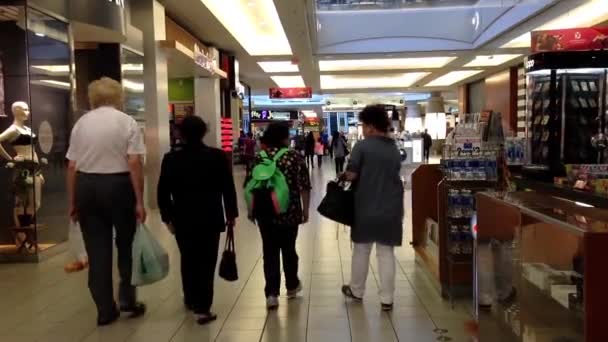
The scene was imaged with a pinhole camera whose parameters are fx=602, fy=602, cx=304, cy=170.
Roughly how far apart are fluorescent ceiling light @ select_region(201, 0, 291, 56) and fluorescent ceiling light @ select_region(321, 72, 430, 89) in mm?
5854

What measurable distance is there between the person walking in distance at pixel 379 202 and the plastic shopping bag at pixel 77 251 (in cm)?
185

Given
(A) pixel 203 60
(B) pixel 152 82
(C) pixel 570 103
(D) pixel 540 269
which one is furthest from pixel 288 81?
(D) pixel 540 269

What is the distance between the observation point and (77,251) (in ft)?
13.4

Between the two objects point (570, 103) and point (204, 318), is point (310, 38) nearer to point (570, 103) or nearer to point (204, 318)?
point (570, 103)

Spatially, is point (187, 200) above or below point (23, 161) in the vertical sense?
below

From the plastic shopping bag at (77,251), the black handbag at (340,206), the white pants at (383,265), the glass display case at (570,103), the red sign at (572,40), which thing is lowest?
the white pants at (383,265)

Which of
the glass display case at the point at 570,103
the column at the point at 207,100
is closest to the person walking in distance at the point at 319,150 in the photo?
the column at the point at 207,100

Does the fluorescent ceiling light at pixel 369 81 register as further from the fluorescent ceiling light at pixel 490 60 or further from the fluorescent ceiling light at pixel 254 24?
the fluorescent ceiling light at pixel 254 24

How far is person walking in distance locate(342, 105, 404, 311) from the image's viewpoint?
165 inches

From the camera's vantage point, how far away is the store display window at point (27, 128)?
6383 mm

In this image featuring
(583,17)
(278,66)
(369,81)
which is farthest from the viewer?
(369,81)

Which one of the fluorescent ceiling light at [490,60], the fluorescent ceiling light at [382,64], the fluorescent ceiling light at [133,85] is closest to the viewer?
the fluorescent ceiling light at [133,85]

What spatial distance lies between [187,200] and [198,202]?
73mm

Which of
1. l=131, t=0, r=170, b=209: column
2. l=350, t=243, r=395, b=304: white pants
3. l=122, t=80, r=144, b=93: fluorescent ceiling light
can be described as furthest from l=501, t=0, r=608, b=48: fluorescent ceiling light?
l=350, t=243, r=395, b=304: white pants
